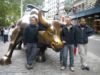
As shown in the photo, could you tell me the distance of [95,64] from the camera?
1090cm

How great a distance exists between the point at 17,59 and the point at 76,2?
63397mm

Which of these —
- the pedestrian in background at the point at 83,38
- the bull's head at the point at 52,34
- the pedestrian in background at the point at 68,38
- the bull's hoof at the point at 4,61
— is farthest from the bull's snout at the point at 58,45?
the bull's hoof at the point at 4,61

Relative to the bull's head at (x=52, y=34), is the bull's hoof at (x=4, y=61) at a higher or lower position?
lower

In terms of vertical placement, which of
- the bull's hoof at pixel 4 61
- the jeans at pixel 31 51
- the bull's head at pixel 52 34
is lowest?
the bull's hoof at pixel 4 61

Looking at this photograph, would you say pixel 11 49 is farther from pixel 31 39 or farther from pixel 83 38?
A: pixel 83 38

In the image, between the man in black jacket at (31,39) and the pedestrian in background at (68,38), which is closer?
the pedestrian in background at (68,38)

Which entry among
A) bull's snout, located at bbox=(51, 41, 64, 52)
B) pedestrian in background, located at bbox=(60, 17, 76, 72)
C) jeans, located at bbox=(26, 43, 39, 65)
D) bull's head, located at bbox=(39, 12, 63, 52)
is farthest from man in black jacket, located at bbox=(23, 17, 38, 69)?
pedestrian in background, located at bbox=(60, 17, 76, 72)

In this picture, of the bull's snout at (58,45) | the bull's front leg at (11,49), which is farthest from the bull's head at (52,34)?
the bull's front leg at (11,49)

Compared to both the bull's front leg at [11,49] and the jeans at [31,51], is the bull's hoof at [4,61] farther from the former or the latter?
the jeans at [31,51]

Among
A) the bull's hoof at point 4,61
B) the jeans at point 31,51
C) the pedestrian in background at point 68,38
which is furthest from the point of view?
the bull's hoof at point 4,61

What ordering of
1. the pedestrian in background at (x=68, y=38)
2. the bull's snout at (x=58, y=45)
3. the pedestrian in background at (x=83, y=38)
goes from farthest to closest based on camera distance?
1. the pedestrian in background at (x=83, y=38)
2. the pedestrian in background at (x=68, y=38)
3. the bull's snout at (x=58, y=45)

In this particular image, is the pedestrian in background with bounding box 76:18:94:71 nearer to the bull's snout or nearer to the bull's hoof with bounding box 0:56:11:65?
the bull's snout

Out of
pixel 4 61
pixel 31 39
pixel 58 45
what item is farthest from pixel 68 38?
pixel 4 61

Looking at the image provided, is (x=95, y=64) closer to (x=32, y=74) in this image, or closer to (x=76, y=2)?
(x=32, y=74)
